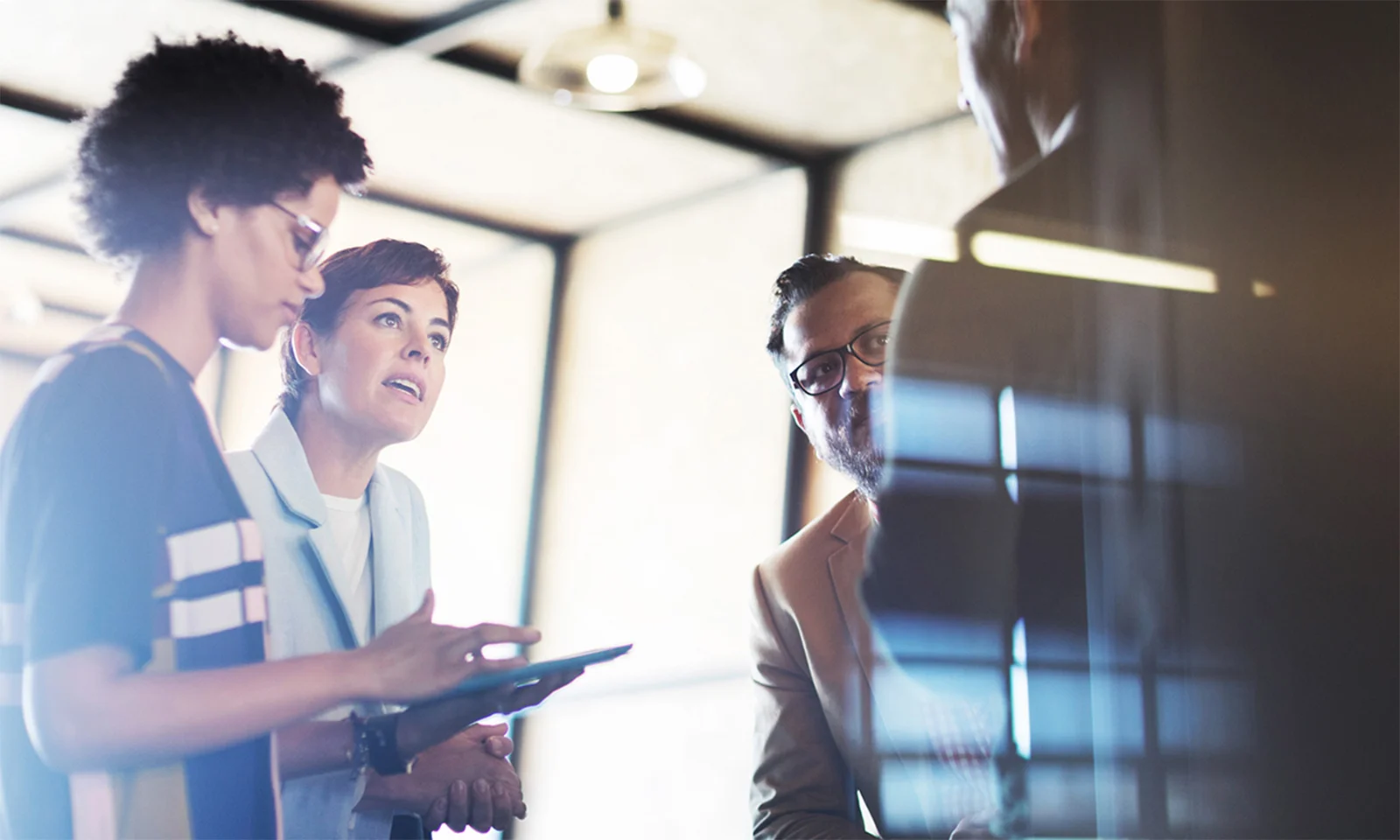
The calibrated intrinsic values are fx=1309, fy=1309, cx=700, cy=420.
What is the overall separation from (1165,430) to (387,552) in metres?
0.87

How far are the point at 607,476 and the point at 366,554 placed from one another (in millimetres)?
342

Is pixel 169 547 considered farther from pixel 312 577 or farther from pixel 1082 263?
pixel 1082 263

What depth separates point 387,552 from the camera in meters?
1.52

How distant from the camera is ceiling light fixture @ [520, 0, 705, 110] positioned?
1733 mm

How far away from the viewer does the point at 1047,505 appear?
4.68ft

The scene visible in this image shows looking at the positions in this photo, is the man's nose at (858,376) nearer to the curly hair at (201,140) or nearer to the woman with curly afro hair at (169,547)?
the woman with curly afro hair at (169,547)

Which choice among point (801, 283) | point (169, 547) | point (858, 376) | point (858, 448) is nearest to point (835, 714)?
point (858, 448)

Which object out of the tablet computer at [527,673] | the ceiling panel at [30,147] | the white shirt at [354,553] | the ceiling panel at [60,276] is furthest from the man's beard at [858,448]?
the ceiling panel at [30,147]

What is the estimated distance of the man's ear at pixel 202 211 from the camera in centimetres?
147

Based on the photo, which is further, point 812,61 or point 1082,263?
point 812,61

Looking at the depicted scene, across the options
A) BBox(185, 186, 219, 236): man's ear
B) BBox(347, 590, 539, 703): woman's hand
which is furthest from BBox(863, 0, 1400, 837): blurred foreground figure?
BBox(185, 186, 219, 236): man's ear

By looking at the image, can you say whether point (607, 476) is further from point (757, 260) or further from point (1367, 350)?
point (1367, 350)

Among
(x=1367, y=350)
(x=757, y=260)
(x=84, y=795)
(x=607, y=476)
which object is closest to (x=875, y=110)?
(x=757, y=260)

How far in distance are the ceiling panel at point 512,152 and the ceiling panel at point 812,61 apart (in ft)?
0.24
